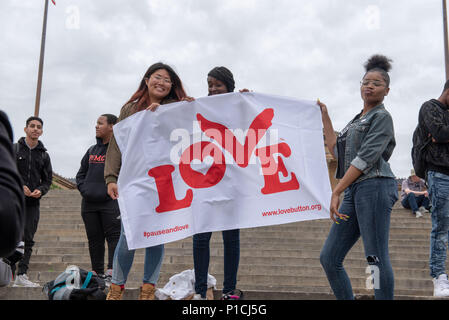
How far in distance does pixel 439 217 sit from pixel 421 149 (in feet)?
2.23

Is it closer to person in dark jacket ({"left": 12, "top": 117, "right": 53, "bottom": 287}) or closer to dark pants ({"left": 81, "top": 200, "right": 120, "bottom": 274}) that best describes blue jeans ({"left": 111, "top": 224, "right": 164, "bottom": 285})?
dark pants ({"left": 81, "top": 200, "right": 120, "bottom": 274})

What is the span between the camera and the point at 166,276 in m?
6.28

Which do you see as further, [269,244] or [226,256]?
[269,244]

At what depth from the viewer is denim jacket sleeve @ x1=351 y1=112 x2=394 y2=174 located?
10.6 ft

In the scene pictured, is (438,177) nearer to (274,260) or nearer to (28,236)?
(274,260)

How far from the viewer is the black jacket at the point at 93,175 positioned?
5336mm

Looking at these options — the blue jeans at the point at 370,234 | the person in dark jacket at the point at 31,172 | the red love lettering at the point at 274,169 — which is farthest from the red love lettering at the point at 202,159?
the person in dark jacket at the point at 31,172

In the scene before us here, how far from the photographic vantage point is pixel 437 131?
4.38 metres

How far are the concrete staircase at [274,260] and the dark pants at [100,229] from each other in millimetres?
881

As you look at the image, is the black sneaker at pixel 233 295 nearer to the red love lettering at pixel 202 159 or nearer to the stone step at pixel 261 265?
the red love lettering at pixel 202 159

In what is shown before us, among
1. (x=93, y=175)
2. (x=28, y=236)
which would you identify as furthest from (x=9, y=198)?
(x=28, y=236)
